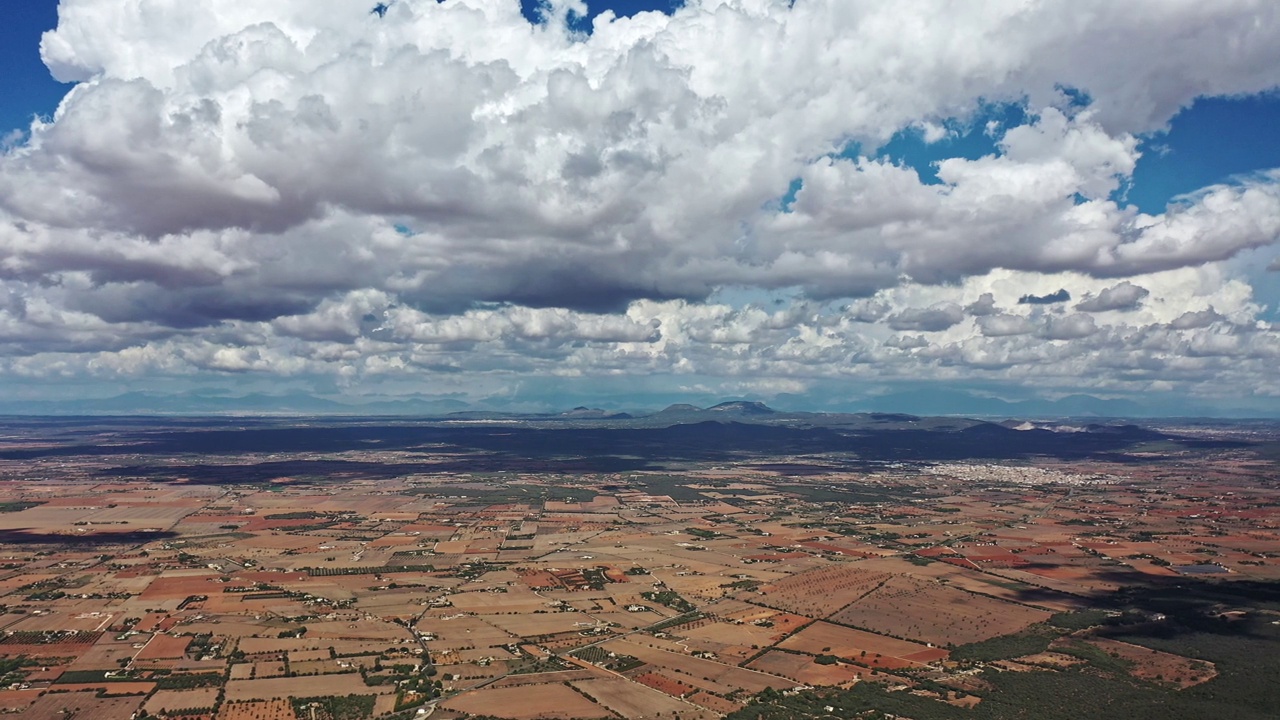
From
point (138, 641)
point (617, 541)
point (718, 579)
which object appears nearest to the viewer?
point (138, 641)

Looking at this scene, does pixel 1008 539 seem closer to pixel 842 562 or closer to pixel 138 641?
pixel 842 562

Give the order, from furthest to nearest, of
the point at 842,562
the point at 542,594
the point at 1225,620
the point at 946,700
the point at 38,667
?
the point at 842,562, the point at 542,594, the point at 1225,620, the point at 38,667, the point at 946,700

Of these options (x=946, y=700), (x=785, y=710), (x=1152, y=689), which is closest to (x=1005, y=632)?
(x=1152, y=689)

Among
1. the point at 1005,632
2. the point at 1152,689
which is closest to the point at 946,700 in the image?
the point at 1152,689

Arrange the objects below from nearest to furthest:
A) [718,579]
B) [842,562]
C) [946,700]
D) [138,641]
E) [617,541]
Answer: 1. [946,700]
2. [138,641]
3. [718,579]
4. [842,562]
5. [617,541]

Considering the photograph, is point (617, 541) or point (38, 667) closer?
point (38, 667)

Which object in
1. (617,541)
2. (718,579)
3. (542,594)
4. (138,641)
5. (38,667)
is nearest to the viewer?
(38,667)

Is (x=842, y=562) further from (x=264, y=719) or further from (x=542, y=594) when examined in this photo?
(x=264, y=719)

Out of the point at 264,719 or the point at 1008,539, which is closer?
the point at 264,719
